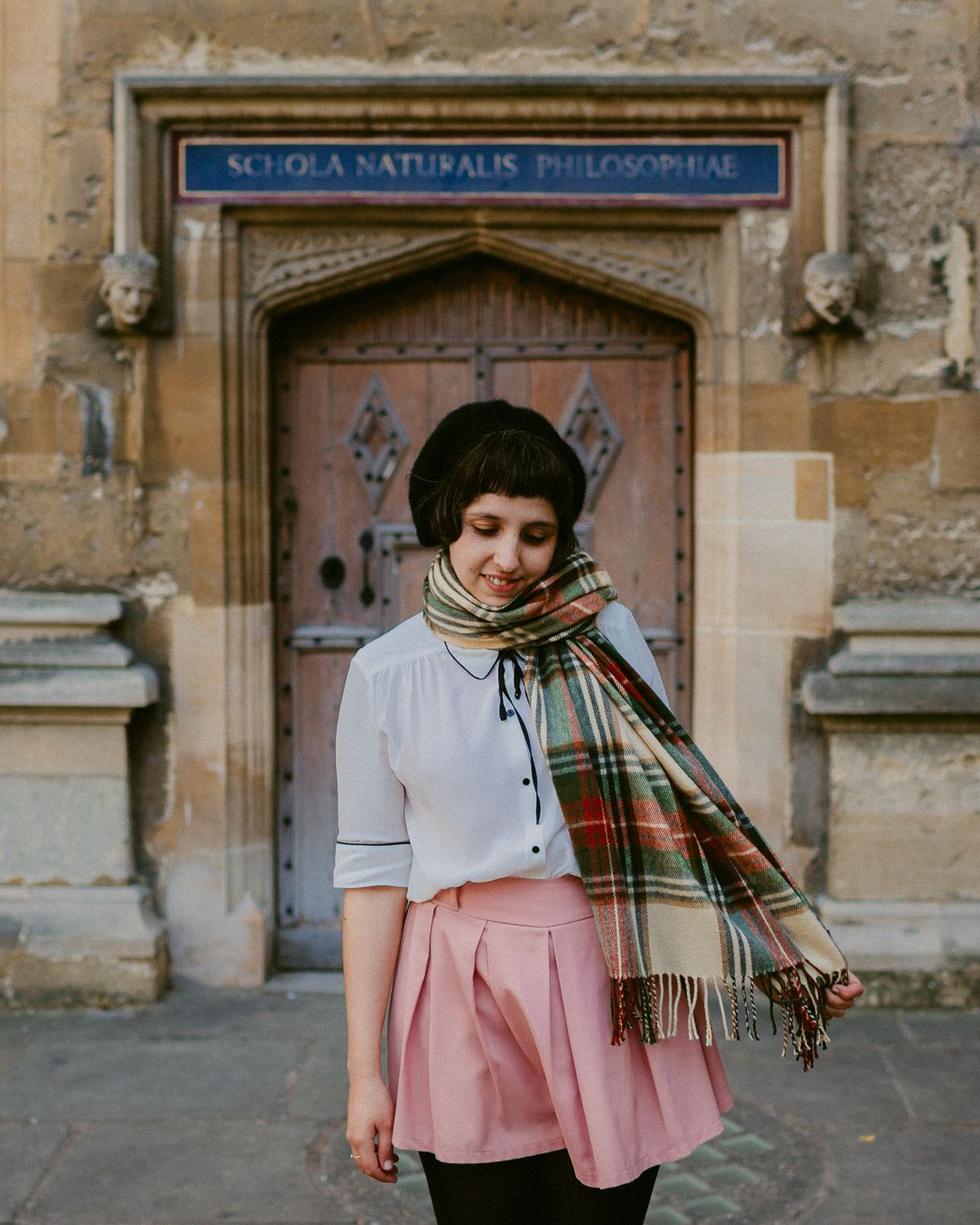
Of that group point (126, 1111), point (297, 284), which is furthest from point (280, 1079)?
point (297, 284)

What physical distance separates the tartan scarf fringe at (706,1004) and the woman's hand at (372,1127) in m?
0.36

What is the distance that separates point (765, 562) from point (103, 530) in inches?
93.5

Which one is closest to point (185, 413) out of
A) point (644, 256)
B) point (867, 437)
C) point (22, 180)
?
point (22, 180)

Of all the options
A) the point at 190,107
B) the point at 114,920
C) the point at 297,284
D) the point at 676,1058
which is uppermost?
the point at 190,107

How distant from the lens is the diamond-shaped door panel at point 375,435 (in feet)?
15.9

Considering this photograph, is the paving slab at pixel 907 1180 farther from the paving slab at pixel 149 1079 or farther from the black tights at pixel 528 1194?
the paving slab at pixel 149 1079

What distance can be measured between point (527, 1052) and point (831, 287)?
10.3 feet

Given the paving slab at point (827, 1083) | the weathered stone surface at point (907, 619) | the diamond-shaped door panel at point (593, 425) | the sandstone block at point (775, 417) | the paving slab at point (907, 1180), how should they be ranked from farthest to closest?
the diamond-shaped door panel at point (593, 425) < the sandstone block at point (775, 417) < the weathered stone surface at point (907, 619) < the paving slab at point (827, 1083) < the paving slab at point (907, 1180)

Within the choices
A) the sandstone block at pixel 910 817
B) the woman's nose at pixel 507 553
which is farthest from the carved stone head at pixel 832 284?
the woman's nose at pixel 507 553

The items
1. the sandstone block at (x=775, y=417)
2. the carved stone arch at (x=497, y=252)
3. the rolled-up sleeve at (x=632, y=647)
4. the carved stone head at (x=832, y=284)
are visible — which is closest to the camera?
the rolled-up sleeve at (x=632, y=647)

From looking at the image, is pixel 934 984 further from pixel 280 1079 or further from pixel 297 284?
pixel 297 284

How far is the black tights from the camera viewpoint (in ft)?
6.21

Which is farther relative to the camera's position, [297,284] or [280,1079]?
[297,284]

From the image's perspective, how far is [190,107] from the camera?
447 cm
